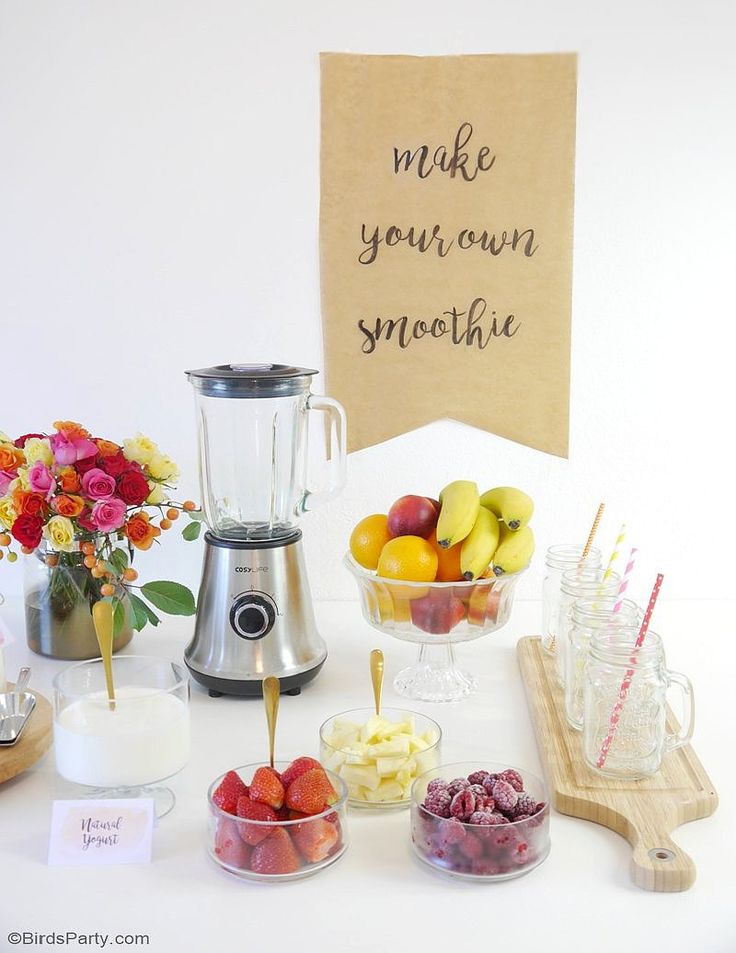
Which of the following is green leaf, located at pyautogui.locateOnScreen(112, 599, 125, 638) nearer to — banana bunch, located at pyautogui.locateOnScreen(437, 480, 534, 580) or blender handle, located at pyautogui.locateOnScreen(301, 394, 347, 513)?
blender handle, located at pyautogui.locateOnScreen(301, 394, 347, 513)

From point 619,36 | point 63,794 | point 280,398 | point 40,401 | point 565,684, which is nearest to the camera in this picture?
point 63,794

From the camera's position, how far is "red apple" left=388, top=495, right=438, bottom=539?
4.51 feet

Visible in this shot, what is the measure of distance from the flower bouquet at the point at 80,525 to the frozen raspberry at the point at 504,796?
626 millimetres

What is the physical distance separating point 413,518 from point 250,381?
0.27 metres

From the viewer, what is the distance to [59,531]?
1409 mm

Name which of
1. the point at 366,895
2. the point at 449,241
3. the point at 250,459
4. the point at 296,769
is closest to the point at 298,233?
the point at 449,241

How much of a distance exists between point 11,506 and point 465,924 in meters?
0.83

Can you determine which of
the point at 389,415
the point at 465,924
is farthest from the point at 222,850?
the point at 389,415

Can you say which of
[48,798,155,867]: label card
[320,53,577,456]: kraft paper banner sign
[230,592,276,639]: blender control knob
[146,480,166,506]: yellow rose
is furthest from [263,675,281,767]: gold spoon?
[320,53,577,456]: kraft paper banner sign

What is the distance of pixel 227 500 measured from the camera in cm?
153

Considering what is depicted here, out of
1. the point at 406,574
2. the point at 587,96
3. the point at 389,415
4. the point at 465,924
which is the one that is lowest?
the point at 465,924

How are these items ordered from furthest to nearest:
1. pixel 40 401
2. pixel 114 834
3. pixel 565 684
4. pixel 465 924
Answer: pixel 40 401
pixel 565 684
pixel 114 834
pixel 465 924

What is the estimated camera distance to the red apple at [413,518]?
137cm

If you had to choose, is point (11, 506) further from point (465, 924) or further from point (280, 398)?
point (465, 924)
